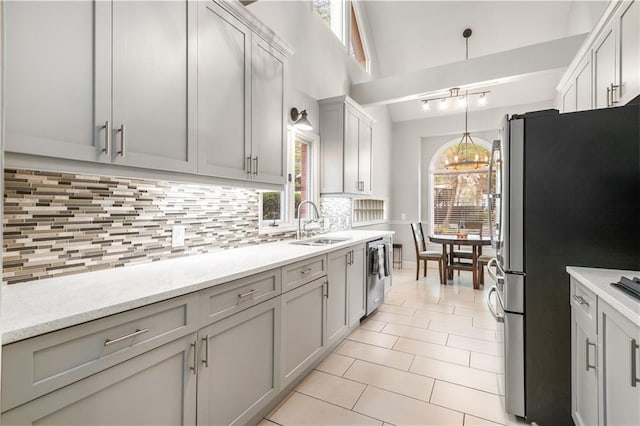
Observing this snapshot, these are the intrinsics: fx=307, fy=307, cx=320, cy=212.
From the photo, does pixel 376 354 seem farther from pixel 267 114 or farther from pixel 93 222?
pixel 93 222

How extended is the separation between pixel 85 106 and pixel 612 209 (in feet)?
8.60

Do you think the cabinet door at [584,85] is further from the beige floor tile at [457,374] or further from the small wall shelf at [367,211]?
the small wall shelf at [367,211]

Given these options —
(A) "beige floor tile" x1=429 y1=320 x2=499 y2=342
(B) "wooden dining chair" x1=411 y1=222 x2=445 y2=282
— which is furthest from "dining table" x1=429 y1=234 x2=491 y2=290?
(A) "beige floor tile" x1=429 y1=320 x2=499 y2=342

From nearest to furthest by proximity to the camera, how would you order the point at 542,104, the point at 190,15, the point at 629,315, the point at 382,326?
the point at 629,315 < the point at 190,15 < the point at 382,326 < the point at 542,104

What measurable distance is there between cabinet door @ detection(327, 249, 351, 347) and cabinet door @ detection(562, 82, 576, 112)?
2745 mm

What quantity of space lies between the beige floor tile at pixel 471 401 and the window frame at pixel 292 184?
1.85 metres

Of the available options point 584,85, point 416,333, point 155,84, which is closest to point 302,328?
point 416,333

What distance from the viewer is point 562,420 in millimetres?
1785

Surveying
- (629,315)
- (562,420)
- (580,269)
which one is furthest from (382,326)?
(629,315)

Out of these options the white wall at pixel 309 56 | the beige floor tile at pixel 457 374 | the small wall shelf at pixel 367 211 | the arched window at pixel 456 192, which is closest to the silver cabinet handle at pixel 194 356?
the beige floor tile at pixel 457 374

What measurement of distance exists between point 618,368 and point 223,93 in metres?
2.32

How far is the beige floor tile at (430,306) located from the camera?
3818mm

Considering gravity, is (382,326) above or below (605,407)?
below

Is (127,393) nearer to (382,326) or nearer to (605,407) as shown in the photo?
(605,407)
